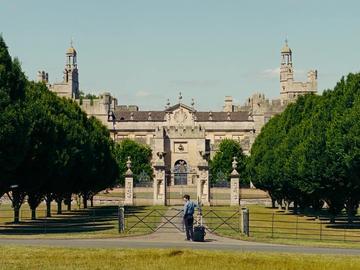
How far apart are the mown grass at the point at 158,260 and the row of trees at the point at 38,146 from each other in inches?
627

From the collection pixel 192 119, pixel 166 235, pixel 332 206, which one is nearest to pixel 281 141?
pixel 332 206

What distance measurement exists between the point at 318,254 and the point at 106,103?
151 m

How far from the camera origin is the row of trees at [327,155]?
2152 inches

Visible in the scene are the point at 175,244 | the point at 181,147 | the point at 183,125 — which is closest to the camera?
the point at 175,244

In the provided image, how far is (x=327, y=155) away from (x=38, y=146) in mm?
21069

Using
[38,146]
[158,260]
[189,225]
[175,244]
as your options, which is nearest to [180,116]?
[38,146]

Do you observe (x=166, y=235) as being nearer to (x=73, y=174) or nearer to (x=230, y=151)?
(x=73, y=174)

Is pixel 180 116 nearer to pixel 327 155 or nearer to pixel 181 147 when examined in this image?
pixel 181 147

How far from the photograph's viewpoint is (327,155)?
58.9m

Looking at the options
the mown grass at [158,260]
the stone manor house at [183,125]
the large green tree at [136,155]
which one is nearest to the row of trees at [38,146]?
the mown grass at [158,260]

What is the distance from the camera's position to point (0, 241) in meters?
39.2

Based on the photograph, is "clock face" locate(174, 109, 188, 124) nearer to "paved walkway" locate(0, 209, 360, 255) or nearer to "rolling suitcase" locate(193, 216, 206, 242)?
"paved walkway" locate(0, 209, 360, 255)

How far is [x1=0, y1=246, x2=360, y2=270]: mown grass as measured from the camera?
29.2 m

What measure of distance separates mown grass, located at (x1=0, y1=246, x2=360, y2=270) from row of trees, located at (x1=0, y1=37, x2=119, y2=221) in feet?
52.3
